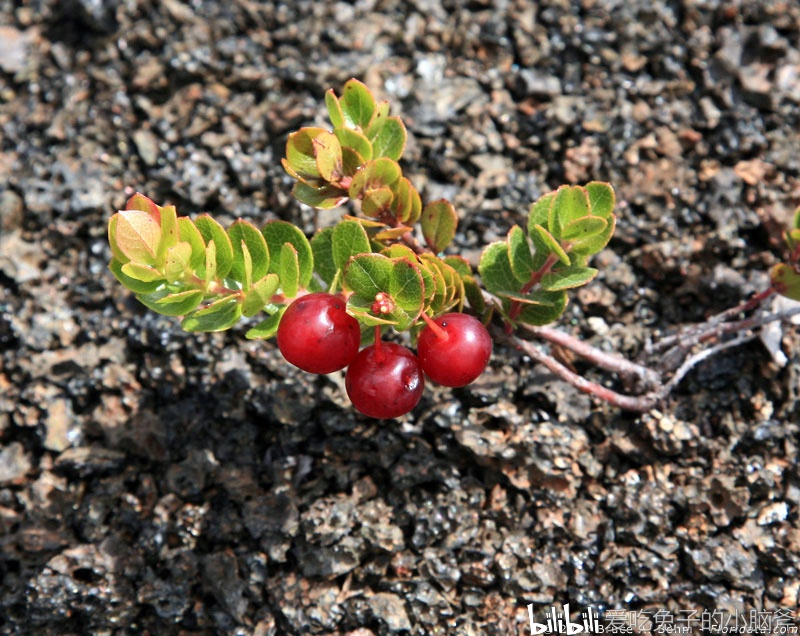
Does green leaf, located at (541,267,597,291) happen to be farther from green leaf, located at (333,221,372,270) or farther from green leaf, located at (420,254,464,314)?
green leaf, located at (333,221,372,270)

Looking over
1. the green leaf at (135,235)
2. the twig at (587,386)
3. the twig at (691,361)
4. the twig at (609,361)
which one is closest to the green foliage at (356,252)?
the green leaf at (135,235)

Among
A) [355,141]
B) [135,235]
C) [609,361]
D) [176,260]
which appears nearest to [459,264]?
[355,141]

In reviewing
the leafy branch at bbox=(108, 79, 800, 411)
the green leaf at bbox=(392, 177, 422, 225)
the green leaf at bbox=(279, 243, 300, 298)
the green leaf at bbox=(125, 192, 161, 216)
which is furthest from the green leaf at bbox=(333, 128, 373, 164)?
the green leaf at bbox=(125, 192, 161, 216)

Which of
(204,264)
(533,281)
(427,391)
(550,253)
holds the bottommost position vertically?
(427,391)

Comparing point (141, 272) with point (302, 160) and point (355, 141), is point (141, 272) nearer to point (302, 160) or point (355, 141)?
point (302, 160)

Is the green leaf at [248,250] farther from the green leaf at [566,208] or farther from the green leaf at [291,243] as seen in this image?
the green leaf at [566,208]

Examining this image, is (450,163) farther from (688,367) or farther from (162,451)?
(162,451)
